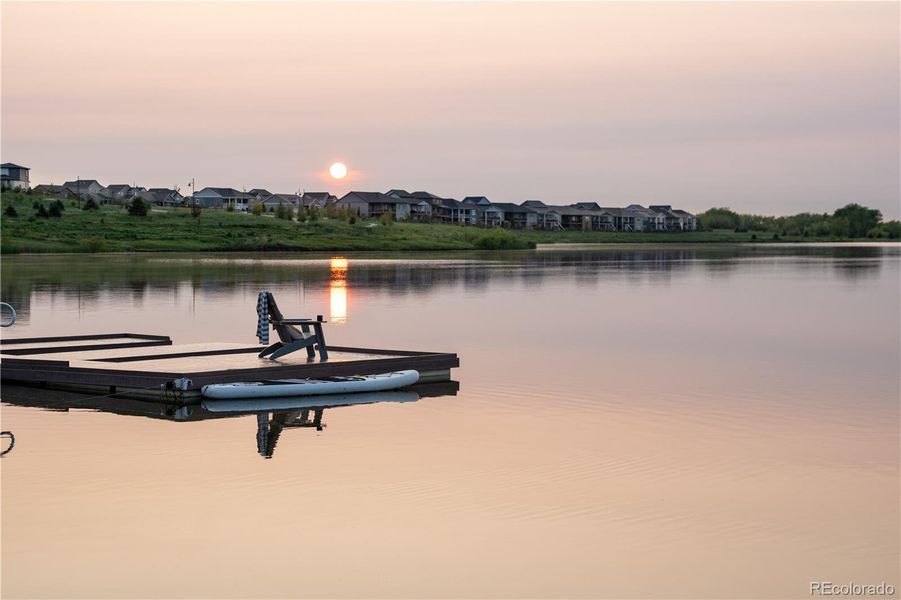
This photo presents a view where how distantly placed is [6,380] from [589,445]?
10.7 m

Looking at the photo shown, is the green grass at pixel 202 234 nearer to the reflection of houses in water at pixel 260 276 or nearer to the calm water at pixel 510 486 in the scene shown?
the reflection of houses in water at pixel 260 276

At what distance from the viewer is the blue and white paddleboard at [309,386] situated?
19.0 meters

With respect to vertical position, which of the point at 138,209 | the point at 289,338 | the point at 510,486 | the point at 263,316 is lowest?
the point at 510,486

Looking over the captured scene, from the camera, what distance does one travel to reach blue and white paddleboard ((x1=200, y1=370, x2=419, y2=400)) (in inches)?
750

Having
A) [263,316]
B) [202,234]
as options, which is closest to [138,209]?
[202,234]

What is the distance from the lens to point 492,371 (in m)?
23.9

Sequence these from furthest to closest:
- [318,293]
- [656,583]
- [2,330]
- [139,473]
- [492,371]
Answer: [318,293] < [2,330] < [492,371] < [139,473] < [656,583]

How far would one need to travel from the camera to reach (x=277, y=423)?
1764cm

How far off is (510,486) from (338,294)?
3320cm

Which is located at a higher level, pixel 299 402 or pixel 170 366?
pixel 170 366

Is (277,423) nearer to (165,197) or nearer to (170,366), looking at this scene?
(170,366)

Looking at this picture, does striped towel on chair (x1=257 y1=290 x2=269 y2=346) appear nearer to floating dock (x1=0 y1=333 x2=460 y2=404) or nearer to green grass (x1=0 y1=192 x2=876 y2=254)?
floating dock (x1=0 y1=333 x2=460 y2=404)


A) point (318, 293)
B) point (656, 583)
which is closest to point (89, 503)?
point (656, 583)

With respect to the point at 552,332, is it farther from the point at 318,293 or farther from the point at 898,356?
the point at 318,293
